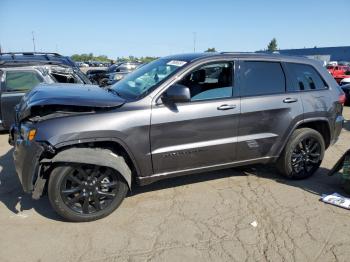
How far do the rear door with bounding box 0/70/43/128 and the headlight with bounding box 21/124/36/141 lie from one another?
405 centimetres

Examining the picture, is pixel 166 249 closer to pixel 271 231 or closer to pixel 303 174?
pixel 271 231

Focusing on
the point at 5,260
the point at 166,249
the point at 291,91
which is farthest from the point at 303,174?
the point at 5,260

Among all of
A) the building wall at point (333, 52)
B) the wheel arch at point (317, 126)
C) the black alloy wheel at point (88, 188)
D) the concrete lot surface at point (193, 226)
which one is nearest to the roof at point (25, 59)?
the concrete lot surface at point (193, 226)

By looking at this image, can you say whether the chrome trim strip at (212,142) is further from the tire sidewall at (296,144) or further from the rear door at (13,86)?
the rear door at (13,86)

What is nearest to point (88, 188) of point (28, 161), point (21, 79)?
point (28, 161)

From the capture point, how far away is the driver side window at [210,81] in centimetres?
419

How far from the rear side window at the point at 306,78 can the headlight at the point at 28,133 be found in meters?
3.40

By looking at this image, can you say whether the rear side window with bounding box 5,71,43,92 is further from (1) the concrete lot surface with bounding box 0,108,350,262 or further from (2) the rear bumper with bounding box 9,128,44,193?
(2) the rear bumper with bounding box 9,128,44,193

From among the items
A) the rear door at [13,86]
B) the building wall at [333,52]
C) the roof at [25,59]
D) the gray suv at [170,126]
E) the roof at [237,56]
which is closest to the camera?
the gray suv at [170,126]

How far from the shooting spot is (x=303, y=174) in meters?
5.07

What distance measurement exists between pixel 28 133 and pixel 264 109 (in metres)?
2.82

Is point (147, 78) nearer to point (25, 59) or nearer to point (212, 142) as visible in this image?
point (212, 142)

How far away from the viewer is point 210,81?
14.7 feet

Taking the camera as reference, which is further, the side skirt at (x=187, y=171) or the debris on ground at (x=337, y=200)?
the debris on ground at (x=337, y=200)
